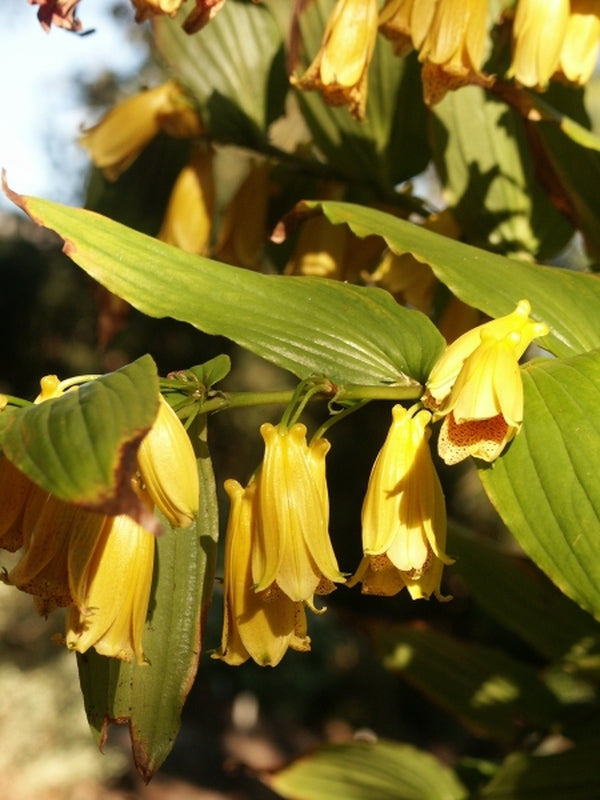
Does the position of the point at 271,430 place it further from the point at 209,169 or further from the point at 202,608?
the point at 209,169

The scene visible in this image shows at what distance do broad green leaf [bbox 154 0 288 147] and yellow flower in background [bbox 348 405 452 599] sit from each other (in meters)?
0.53

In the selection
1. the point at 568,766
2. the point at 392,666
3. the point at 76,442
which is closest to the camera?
the point at 76,442

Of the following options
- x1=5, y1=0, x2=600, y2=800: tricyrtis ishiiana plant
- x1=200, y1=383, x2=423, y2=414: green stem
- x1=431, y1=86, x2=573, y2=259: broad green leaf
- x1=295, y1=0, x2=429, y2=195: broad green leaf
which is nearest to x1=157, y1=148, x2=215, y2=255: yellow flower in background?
x1=5, y1=0, x2=600, y2=800: tricyrtis ishiiana plant

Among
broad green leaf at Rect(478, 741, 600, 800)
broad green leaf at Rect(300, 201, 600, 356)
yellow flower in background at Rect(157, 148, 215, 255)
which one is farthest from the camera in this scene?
yellow flower in background at Rect(157, 148, 215, 255)

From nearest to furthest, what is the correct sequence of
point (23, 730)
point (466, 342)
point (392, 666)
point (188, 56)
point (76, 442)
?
point (76, 442) < point (466, 342) < point (188, 56) < point (392, 666) < point (23, 730)

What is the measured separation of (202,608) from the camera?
524 millimetres

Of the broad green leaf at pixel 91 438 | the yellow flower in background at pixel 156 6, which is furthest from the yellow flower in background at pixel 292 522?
the yellow flower in background at pixel 156 6

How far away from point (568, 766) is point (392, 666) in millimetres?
260

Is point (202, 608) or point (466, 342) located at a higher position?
point (466, 342)

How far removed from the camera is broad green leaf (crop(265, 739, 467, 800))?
94 centimetres

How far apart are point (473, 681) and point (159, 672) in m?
0.59

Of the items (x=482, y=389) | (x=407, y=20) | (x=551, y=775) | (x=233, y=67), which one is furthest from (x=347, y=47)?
(x=551, y=775)

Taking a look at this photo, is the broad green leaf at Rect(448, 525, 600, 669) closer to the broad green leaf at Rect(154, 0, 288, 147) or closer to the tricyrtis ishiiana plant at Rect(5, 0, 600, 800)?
the tricyrtis ishiiana plant at Rect(5, 0, 600, 800)

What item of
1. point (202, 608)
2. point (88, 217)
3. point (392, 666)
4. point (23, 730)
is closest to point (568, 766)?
point (392, 666)
